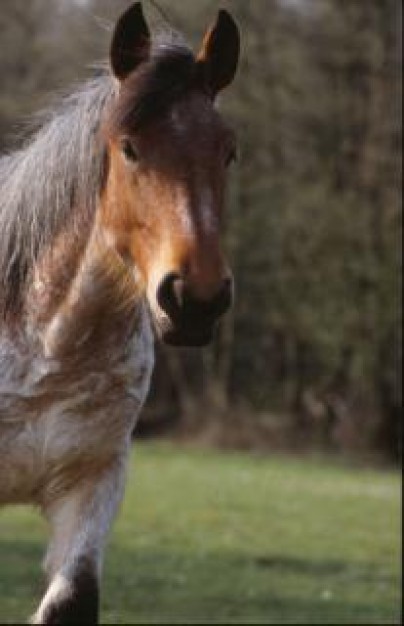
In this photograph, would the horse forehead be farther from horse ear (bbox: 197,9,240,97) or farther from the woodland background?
the woodland background

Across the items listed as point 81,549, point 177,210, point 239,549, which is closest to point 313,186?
point 239,549

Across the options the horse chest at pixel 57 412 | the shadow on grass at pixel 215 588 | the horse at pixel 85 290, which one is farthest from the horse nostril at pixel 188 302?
the shadow on grass at pixel 215 588

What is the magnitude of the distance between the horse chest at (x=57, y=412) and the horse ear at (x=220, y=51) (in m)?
0.99

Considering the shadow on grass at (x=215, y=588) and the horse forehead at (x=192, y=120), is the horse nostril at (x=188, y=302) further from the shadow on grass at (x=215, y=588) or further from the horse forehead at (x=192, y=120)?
the shadow on grass at (x=215, y=588)

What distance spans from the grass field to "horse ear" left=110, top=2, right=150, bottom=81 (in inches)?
142

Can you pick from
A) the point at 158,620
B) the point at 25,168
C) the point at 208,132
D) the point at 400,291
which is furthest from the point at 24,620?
the point at 400,291

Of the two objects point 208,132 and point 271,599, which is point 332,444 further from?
point 208,132

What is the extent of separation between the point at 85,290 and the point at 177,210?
33.5 inches

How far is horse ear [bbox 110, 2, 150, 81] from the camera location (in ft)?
17.6

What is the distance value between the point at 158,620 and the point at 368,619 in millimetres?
1697

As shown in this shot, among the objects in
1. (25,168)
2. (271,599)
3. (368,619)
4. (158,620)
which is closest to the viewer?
(25,168)

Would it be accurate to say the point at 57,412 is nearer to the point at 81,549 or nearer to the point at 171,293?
the point at 81,549

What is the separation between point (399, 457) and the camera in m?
31.6

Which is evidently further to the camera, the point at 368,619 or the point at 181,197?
the point at 368,619
